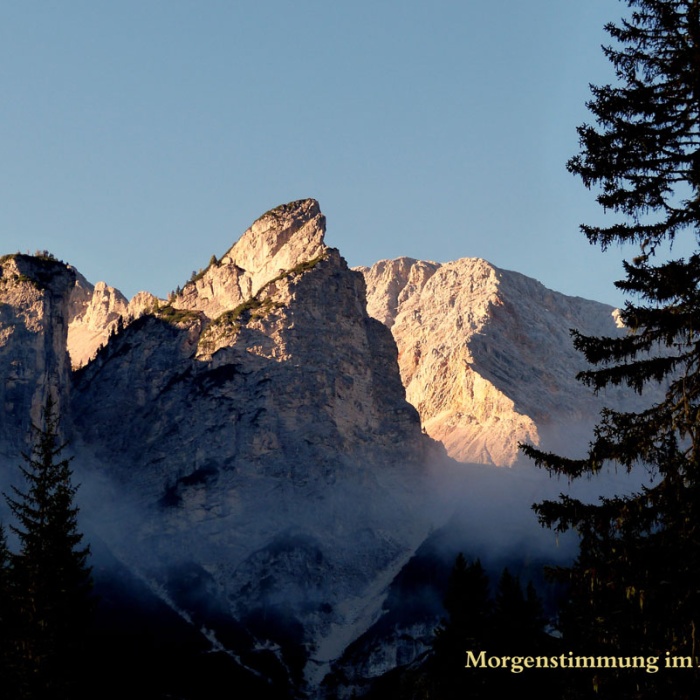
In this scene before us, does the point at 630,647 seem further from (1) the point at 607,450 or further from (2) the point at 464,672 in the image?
(2) the point at 464,672

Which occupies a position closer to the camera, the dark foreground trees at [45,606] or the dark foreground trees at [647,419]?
the dark foreground trees at [647,419]

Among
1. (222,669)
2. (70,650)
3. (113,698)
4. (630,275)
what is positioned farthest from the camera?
(222,669)

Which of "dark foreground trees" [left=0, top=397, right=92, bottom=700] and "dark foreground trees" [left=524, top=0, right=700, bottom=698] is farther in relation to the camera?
"dark foreground trees" [left=0, top=397, right=92, bottom=700]

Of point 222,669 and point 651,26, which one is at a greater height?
point 222,669

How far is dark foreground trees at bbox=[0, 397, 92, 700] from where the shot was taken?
2274 inches

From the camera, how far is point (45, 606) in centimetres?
6059

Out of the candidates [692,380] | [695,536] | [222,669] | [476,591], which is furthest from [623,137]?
[222,669]

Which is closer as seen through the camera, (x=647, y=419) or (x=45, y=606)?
(x=647, y=419)

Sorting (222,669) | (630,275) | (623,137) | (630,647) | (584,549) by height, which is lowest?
(630,647)

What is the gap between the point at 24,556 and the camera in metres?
63.4

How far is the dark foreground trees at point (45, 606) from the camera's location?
189 ft

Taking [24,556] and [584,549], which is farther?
[24,556]

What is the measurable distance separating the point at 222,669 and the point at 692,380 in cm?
18434

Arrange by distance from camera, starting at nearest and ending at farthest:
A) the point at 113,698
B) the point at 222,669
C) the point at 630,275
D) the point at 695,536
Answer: the point at 695,536 < the point at 630,275 < the point at 113,698 < the point at 222,669
